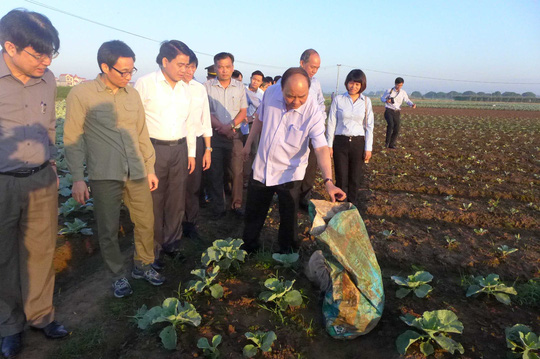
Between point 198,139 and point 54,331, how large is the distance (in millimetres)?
2638

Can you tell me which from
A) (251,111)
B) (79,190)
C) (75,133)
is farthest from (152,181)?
(251,111)

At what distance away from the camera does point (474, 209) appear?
546 centimetres

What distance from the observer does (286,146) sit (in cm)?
307

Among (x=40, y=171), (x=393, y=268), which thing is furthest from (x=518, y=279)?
(x=40, y=171)

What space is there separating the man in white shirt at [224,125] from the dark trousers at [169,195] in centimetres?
126

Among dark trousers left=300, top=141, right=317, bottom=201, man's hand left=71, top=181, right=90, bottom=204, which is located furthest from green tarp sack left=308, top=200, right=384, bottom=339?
dark trousers left=300, top=141, right=317, bottom=201

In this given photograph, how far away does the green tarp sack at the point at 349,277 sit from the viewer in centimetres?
232

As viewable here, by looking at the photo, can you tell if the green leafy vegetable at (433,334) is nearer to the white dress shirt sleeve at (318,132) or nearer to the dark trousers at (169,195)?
the white dress shirt sleeve at (318,132)

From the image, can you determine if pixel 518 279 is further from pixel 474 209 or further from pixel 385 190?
pixel 385 190

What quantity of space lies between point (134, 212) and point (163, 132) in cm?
84

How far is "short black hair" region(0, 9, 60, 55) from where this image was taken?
80.0 inches

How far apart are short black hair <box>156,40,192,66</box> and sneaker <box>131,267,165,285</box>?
202 cm

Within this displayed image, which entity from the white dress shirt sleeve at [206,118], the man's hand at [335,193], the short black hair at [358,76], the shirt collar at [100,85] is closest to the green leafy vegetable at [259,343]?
the man's hand at [335,193]

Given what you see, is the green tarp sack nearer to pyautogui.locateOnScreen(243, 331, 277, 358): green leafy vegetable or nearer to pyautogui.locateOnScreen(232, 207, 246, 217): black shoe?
pyautogui.locateOnScreen(243, 331, 277, 358): green leafy vegetable
